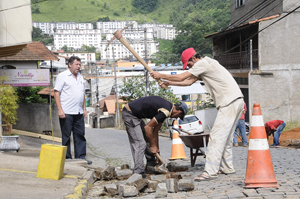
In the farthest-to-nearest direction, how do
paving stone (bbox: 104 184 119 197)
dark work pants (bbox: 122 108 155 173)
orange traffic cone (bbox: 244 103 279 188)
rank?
dark work pants (bbox: 122 108 155 173), paving stone (bbox: 104 184 119 197), orange traffic cone (bbox: 244 103 279 188)

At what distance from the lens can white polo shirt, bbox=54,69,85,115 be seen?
7816mm

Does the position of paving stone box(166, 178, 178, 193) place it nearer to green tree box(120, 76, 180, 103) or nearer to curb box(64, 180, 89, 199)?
curb box(64, 180, 89, 199)

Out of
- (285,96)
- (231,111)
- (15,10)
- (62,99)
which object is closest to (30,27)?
(15,10)

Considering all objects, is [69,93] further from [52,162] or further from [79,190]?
[79,190]

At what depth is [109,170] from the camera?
6.77 m

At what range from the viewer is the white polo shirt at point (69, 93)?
7.82 m

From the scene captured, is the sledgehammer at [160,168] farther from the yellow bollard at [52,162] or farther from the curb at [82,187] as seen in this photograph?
the yellow bollard at [52,162]

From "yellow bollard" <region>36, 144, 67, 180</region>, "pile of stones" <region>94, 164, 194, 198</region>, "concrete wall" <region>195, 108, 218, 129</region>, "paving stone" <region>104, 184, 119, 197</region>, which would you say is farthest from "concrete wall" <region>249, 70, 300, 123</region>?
"paving stone" <region>104, 184, 119, 197</region>

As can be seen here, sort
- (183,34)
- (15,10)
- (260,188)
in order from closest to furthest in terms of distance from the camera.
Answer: (260,188), (15,10), (183,34)

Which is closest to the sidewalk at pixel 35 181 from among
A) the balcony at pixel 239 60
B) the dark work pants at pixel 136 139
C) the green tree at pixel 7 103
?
the dark work pants at pixel 136 139

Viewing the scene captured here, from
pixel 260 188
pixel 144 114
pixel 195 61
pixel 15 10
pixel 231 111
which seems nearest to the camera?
pixel 260 188

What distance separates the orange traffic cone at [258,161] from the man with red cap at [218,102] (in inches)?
20.7

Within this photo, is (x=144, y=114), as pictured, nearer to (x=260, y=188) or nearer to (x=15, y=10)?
(x=260, y=188)

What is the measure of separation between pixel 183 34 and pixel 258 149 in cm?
10403
